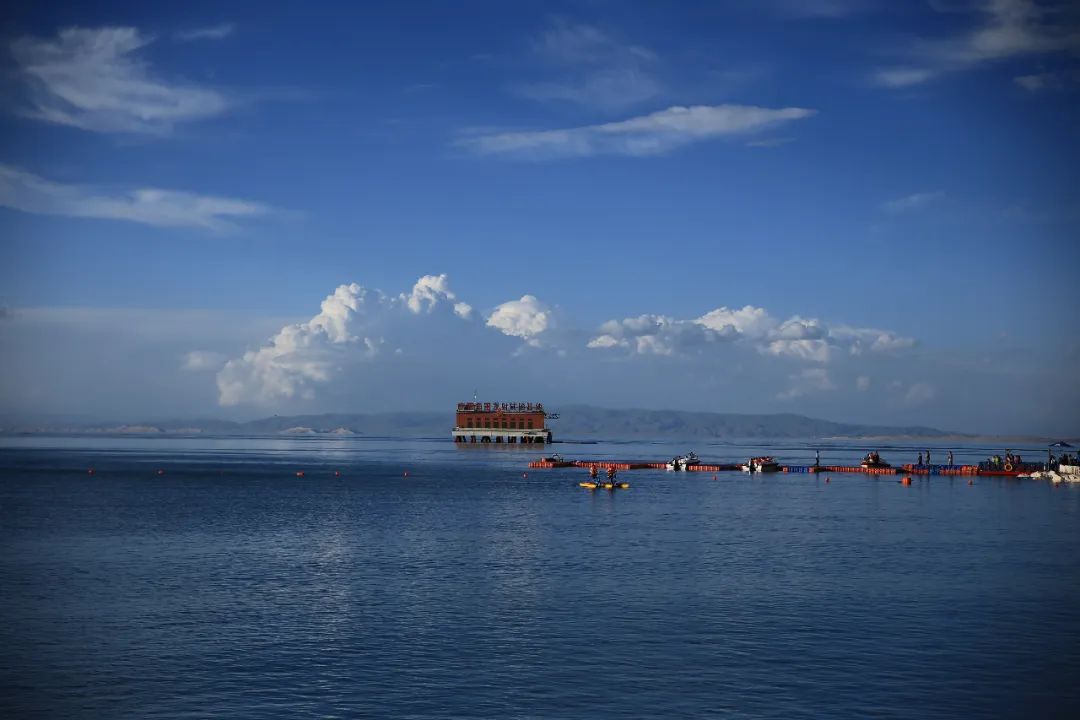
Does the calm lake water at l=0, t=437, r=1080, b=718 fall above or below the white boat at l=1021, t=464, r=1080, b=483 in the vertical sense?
below

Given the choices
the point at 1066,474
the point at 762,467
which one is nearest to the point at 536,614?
the point at 1066,474

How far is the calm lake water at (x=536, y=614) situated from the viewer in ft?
112

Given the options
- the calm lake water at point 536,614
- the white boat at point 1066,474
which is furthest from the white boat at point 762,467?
the calm lake water at point 536,614

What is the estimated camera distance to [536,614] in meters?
46.7

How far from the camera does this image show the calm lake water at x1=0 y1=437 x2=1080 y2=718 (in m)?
34.0

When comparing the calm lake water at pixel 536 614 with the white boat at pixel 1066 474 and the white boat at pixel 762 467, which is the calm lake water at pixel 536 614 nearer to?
the white boat at pixel 1066 474

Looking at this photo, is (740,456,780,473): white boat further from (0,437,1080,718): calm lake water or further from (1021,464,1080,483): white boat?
(0,437,1080,718): calm lake water

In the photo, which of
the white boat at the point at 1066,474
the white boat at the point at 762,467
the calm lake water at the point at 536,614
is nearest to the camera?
the calm lake water at the point at 536,614

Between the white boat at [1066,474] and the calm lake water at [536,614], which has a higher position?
the white boat at [1066,474]

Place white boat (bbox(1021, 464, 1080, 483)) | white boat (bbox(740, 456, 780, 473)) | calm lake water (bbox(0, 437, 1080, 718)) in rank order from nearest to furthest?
1. calm lake water (bbox(0, 437, 1080, 718))
2. white boat (bbox(1021, 464, 1080, 483))
3. white boat (bbox(740, 456, 780, 473))

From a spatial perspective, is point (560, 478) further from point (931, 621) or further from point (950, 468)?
point (931, 621)

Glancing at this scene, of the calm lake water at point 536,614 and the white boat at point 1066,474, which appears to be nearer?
the calm lake water at point 536,614

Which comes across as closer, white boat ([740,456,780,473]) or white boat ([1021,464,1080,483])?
white boat ([1021,464,1080,483])

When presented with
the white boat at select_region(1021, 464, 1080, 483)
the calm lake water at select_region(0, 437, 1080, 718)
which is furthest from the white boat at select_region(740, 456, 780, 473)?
the calm lake water at select_region(0, 437, 1080, 718)
